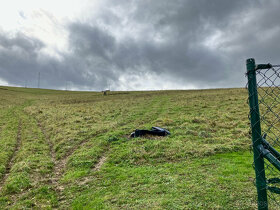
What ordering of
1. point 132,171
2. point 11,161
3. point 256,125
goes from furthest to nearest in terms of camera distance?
point 11,161 < point 132,171 < point 256,125

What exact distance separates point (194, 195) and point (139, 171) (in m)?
3.94

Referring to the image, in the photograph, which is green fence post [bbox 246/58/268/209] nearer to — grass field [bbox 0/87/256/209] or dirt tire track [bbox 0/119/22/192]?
grass field [bbox 0/87/256/209]

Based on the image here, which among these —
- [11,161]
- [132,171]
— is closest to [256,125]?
[132,171]

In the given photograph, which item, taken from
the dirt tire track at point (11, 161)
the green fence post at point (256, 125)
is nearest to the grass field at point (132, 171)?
the dirt tire track at point (11, 161)

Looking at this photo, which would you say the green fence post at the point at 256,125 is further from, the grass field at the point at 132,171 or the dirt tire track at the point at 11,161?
the dirt tire track at the point at 11,161

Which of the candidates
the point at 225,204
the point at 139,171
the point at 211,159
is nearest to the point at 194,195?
the point at 225,204

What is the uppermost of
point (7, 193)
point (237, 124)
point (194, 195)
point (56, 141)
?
point (237, 124)

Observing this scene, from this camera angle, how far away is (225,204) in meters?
6.70

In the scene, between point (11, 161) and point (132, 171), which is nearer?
point (132, 171)

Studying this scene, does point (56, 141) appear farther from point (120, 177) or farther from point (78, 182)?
point (120, 177)

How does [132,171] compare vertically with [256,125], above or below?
below

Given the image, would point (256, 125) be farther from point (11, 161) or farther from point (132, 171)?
point (11, 161)

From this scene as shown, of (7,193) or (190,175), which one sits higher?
(190,175)

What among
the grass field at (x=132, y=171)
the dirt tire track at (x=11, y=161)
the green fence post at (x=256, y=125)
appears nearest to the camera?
the green fence post at (x=256, y=125)
